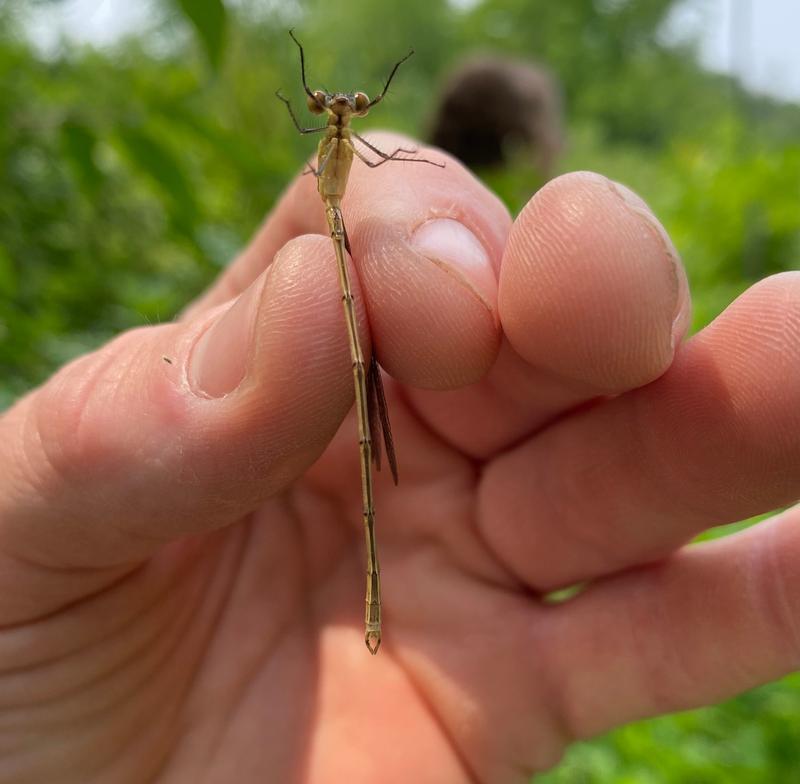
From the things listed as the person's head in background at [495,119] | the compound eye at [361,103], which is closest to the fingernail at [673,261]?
the compound eye at [361,103]

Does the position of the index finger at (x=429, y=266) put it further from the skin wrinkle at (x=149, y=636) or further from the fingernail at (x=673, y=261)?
the skin wrinkle at (x=149, y=636)

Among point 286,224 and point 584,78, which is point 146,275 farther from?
point 584,78

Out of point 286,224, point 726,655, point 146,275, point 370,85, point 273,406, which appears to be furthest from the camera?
point 370,85

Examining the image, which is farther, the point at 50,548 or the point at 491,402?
the point at 491,402

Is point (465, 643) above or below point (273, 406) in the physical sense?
below

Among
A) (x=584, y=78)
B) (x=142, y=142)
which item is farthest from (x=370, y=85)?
(x=584, y=78)

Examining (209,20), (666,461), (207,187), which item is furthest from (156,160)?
(207,187)
